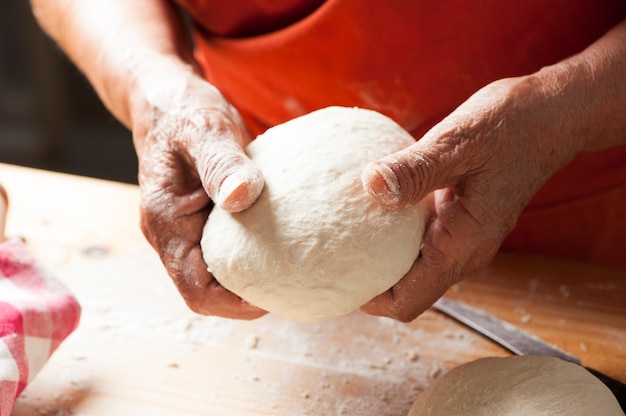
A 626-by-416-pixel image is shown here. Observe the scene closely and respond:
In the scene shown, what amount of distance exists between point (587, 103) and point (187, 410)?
818mm

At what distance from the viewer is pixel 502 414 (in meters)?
1.00

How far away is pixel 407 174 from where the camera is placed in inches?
38.1

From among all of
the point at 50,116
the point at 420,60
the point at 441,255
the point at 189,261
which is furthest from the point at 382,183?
the point at 50,116

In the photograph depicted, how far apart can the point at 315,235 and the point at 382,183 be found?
127 millimetres

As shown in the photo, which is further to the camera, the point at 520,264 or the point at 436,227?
the point at 520,264

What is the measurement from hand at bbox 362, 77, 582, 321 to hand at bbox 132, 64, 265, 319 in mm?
246

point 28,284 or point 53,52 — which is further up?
point 28,284

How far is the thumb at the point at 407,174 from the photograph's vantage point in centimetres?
96

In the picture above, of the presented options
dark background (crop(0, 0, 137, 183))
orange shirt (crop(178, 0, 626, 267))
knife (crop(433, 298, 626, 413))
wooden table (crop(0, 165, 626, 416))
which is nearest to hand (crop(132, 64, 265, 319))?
wooden table (crop(0, 165, 626, 416))

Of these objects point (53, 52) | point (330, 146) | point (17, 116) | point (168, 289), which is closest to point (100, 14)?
point (168, 289)

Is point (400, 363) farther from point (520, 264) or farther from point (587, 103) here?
point (587, 103)

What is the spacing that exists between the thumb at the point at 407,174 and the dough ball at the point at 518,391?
29 centimetres

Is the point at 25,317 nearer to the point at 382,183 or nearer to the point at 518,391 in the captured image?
the point at 382,183

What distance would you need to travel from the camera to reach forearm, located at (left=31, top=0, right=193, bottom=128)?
1.40m
